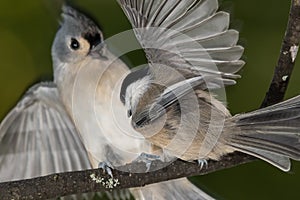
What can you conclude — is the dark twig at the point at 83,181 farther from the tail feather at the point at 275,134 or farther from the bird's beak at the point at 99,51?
the bird's beak at the point at 99,51

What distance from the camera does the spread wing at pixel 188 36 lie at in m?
1.41

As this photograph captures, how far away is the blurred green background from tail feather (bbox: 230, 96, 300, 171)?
806 millimetres

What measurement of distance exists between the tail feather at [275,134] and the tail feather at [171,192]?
15.7 inches

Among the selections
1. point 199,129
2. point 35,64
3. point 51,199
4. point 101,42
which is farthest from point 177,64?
point 35,64

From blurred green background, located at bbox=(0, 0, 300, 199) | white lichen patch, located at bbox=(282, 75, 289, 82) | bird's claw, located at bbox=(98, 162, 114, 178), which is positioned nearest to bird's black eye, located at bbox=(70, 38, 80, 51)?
blurred green background, located at bbox=(0, 0, 300, 199)

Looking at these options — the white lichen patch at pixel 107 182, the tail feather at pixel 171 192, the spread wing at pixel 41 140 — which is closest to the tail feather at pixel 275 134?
the white lichen patch at pixel 107 182

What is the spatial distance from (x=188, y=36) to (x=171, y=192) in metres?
0.63

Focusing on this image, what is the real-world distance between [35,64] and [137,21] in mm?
1176

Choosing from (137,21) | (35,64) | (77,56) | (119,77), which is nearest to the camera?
(137,21)

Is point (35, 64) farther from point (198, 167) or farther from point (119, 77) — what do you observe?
point (198, 167)

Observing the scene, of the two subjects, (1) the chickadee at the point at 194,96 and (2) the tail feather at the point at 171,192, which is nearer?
(1) the chickadee at the point at 194,96

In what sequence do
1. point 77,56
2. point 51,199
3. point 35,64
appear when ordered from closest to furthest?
1. point 51,199
2. point 77,56
3. point 35,64

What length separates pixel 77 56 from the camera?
6.84 ft

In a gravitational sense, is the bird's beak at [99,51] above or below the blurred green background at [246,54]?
above
